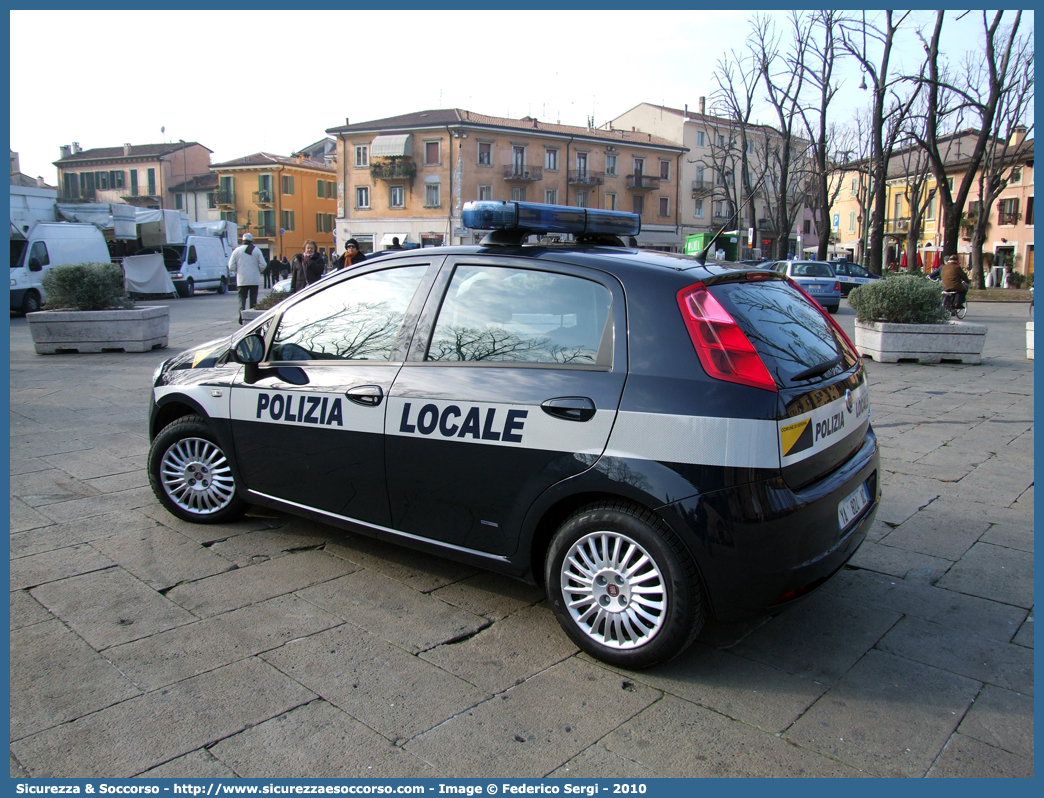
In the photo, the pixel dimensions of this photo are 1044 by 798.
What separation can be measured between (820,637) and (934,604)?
713 millimetres

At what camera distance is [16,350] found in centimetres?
1305

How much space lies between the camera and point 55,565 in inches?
154

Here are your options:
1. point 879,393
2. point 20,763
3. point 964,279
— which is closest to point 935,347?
point 879,393

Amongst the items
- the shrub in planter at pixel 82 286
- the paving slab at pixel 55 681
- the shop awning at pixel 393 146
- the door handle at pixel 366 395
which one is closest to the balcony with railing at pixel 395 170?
the shop awning at pixel 393 146

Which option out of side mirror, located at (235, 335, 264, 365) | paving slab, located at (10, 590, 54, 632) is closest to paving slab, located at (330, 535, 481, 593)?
side mirror, located at (235, 335, 264, 365)

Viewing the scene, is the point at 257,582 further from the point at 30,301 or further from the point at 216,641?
the point at 30,301

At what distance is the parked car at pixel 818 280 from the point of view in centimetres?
2344

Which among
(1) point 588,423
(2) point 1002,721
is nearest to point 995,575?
(2) point 1002,721

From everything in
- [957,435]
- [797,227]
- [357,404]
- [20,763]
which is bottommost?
[20,763]

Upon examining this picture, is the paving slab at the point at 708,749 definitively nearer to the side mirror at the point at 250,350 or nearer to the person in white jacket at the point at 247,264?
the side mirror at the point at 250,350

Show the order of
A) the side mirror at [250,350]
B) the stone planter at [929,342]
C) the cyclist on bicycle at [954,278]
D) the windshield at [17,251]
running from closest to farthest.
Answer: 1. the side mirror at [250,350]
2. the stone planter at [929,342]
3. the cyclist on bicycle at [954,278]
4. the windshield at [17,251]

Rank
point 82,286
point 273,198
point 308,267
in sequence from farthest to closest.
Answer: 1. point 273,198
2. point 308,267
3. point 82,286

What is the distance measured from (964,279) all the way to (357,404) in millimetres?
19930

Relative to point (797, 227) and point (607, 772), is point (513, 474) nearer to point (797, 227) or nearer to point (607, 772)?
point (607, 772)
